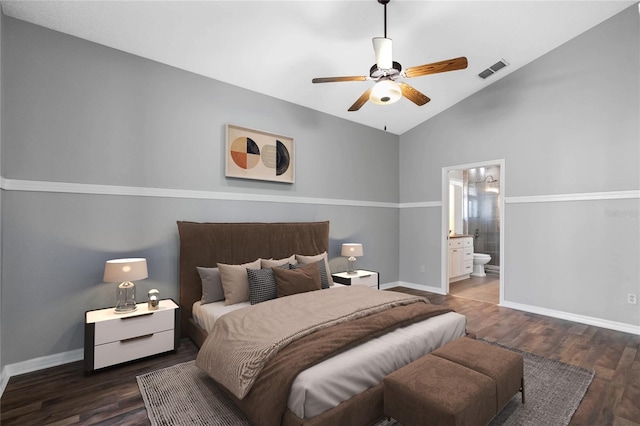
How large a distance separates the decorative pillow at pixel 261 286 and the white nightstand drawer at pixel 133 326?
2.48ft

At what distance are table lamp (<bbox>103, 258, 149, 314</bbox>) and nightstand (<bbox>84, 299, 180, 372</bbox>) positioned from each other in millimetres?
85

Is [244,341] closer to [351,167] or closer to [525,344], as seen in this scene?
[525,344]

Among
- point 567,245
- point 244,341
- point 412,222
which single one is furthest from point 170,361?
point 567,245

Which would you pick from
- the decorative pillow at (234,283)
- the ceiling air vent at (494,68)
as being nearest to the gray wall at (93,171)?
the decorative pillow at (234,283)

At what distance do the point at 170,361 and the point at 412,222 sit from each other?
4495mm

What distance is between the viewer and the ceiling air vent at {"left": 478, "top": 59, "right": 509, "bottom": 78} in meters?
4.23

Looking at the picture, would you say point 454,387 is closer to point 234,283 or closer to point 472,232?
point 234,283

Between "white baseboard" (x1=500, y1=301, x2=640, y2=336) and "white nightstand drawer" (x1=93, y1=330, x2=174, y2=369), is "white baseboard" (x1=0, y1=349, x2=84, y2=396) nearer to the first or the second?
"white nightstand drawer" (x1=93, y1=330, x2=174, y2=369)

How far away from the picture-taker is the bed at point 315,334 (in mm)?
1686

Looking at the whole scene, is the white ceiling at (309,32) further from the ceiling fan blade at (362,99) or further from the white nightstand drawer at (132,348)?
the white nightstand drawer at (132,348)

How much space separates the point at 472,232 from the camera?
800cm

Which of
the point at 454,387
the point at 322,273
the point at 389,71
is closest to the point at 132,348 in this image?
the point at 322,273

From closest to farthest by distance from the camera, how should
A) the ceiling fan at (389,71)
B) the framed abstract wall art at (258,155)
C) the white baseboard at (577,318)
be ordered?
the ceiling fan at (389,71) → the white baseboard at (577,318) → the framed abstract wall art at (258,155)

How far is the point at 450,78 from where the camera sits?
14.5ft
